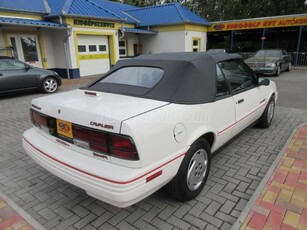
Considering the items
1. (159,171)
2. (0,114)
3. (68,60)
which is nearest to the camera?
(159,171)

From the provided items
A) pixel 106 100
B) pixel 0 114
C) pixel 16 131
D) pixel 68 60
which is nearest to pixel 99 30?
pixel 68 60

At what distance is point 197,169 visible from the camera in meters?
2.79

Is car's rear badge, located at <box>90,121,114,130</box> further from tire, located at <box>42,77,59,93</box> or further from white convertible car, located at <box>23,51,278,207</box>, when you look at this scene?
tire, located at <box>42,77,59,93</box>

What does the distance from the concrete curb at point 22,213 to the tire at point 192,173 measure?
1366mm

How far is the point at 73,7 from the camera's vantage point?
13.5 m

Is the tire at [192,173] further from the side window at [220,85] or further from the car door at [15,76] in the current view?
the car door at [15,76]

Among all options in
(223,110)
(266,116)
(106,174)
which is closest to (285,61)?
(266,116)

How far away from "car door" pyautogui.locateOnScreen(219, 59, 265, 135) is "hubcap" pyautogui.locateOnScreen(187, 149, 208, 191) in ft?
2.91

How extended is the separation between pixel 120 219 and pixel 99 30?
14.0 m

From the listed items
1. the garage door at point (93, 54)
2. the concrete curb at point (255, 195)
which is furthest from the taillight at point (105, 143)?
the garage door at point (93, 54)

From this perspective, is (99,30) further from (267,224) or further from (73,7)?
(267,224)

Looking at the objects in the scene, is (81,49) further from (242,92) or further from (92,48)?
(242,92)

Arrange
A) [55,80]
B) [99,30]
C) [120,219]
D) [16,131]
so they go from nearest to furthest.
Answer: [120,219] < [16,131] < [55,80] < [99,30]

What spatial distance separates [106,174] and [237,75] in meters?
2.70
